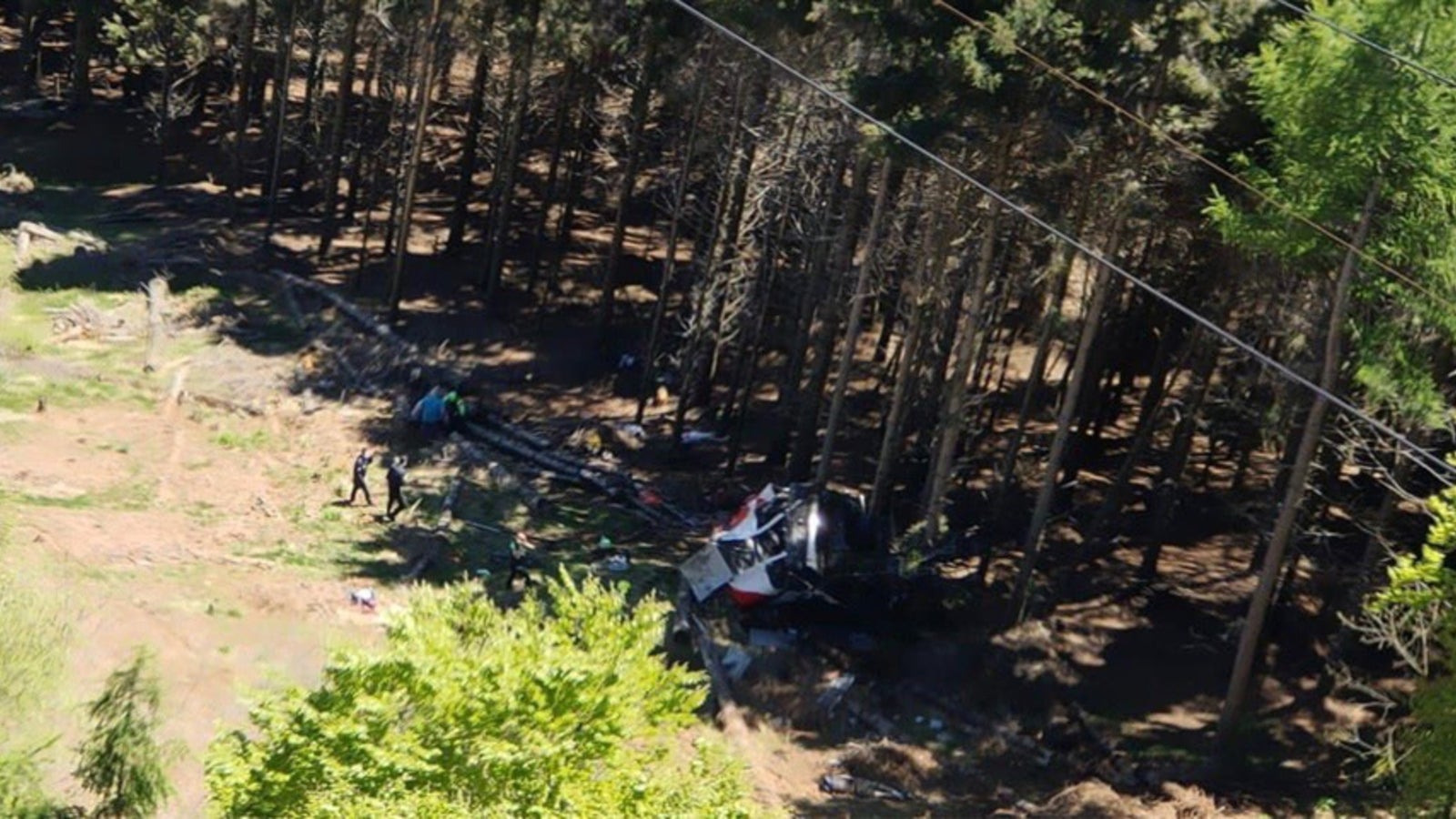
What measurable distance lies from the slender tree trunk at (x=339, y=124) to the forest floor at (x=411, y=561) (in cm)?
361

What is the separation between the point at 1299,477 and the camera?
2191cm

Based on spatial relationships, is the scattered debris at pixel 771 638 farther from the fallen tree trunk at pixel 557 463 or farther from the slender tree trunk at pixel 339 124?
the slender tree trunk at pixel 339 124

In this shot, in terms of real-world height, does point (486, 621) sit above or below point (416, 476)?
above

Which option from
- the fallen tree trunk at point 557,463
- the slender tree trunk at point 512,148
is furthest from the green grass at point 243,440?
the slender tree trunk at point 512,148

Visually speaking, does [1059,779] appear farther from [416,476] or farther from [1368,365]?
[416,476]

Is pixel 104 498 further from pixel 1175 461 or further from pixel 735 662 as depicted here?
pixel 1175 461

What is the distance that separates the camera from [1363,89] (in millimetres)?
19875

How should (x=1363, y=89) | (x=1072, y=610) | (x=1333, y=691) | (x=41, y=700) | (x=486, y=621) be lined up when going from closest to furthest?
(x=486, y=621)
(x=41, y=700)
(x=1363, y=89)
(x=1333, y=691)
(x=1072, y=610)

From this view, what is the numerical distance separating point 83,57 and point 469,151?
19502 millimetres

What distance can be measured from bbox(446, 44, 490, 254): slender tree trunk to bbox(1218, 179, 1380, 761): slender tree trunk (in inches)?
1003

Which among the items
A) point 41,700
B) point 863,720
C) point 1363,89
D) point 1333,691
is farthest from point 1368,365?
point 41,700

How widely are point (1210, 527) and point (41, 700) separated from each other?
74.8 ft

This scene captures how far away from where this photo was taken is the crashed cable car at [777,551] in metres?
26.3

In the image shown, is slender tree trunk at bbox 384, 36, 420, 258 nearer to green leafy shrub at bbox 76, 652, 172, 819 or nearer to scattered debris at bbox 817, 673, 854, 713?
scattered debris at bbox 817, 673, 854, 713
